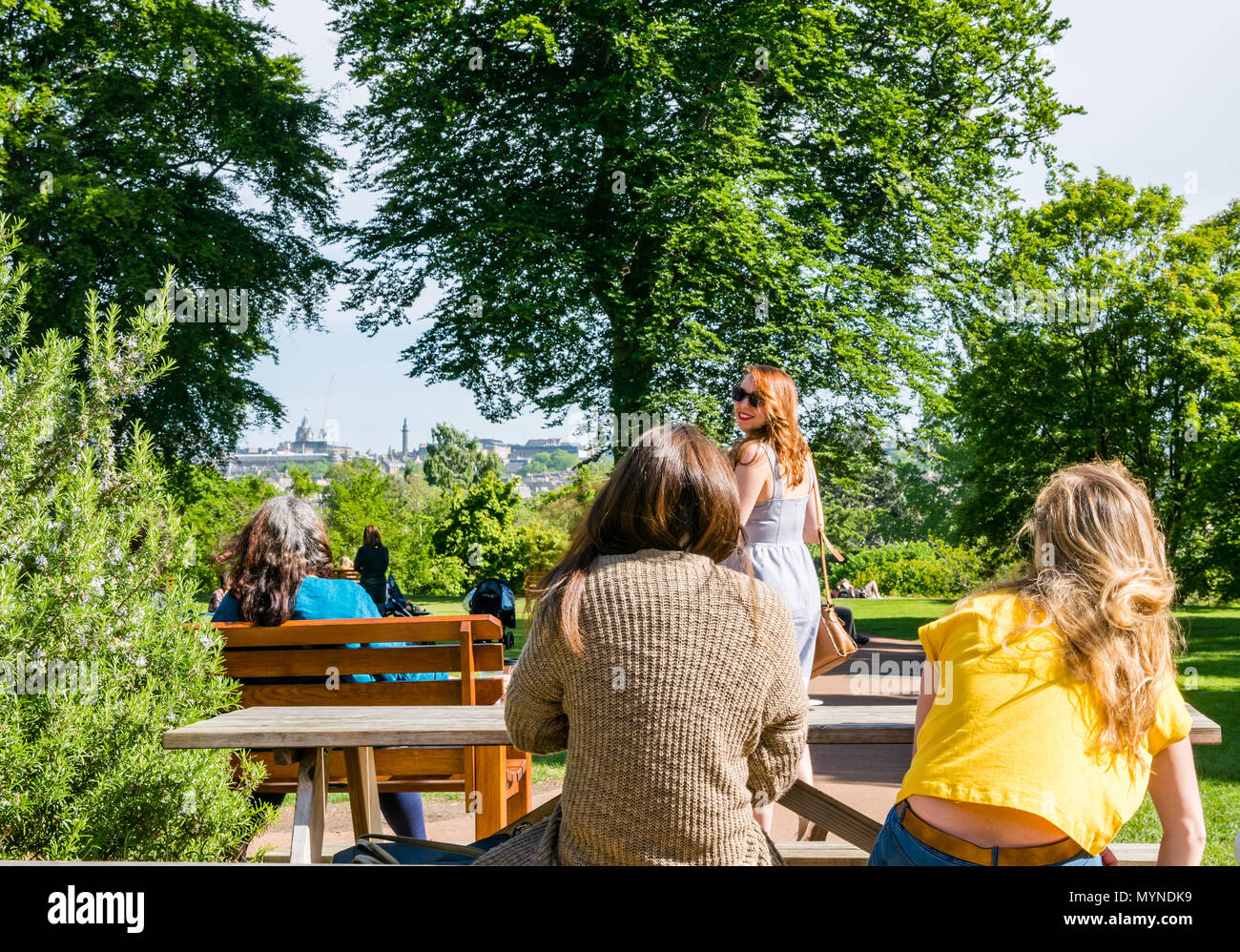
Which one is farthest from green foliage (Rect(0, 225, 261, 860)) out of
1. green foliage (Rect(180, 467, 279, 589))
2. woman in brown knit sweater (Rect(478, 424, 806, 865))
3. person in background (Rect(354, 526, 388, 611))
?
person in background (Rect(354, 526, 388, 611))

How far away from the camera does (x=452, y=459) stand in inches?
3996

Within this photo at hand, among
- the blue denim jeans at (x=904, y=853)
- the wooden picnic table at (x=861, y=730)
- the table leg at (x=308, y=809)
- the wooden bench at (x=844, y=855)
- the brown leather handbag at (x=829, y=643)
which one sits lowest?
the wooden bench at (x=844, y=855)

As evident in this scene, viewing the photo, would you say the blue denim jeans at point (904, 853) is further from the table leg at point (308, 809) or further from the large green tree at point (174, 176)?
the large green tree at point (174, 176)

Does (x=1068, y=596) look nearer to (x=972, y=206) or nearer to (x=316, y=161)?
(x=972, y=206)

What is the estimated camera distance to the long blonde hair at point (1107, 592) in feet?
7.36

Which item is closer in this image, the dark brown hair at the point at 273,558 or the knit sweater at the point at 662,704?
the knit sweater at the point at 662,704

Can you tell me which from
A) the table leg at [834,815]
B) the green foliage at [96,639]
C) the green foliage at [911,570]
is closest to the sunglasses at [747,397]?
the table leg at [834,815]

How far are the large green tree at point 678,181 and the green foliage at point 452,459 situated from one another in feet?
256

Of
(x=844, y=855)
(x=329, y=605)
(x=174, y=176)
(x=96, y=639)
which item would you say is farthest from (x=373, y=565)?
(x=844, y=855)

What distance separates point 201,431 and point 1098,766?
2034 cm

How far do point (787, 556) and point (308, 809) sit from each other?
2161 millimetres

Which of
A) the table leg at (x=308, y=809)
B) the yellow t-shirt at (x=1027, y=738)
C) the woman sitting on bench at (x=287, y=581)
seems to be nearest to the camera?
the yellow t-shirt at (x=1027, y=738)

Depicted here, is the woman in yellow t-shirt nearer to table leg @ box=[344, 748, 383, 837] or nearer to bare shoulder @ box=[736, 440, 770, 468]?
bare shoulder @ box=[736, 440, 770, 468]

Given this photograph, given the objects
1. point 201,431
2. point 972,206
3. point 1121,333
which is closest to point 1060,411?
point 1121,333
